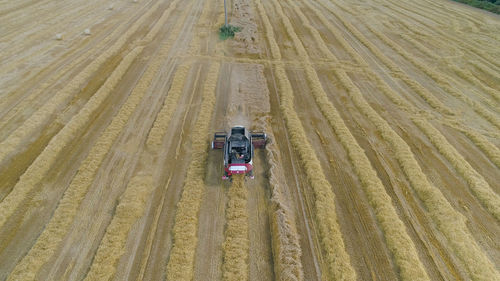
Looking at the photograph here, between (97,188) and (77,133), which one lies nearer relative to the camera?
(97,188)

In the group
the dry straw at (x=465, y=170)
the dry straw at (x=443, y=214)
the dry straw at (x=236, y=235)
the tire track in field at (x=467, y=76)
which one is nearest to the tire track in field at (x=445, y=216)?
the dry straw at (x=443, y=214)

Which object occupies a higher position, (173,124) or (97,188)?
(173,124)

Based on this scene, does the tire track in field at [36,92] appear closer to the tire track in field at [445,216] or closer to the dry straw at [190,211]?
the dry straw at [190,211]

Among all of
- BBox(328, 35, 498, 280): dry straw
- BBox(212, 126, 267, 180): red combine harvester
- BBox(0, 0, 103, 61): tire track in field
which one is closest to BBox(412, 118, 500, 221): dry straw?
BBox(328, 35, 498, 280): dry straw

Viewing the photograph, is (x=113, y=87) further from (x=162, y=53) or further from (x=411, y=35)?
(x=411, y=35)

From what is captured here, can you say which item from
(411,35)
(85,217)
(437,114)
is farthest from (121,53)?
(411,35)

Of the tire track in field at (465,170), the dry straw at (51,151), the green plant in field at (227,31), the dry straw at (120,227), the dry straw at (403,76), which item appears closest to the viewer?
the dry straw at (120,227)

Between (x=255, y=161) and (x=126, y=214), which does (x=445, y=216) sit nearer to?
(x=255, y=161)
